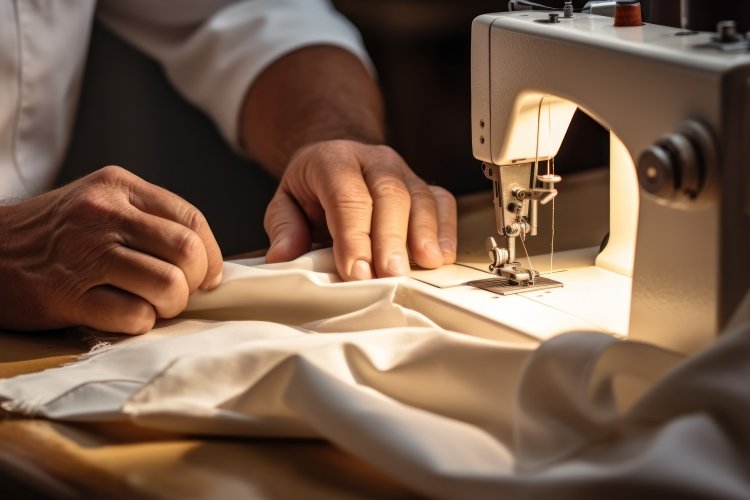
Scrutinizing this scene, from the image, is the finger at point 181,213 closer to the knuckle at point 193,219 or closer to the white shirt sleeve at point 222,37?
the knuckle at point 193,219

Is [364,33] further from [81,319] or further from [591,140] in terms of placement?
[81,319]

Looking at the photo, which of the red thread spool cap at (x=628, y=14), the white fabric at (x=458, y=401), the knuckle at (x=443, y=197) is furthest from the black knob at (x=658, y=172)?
the knuckle at (x=443, y=197)

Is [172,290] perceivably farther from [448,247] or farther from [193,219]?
[448,247]

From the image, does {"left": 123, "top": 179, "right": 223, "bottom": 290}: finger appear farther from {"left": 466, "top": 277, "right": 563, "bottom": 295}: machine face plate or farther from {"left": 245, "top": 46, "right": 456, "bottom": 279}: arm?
{"left": 466, "top": 277, "right": 563, "bottom": 295}: machine face plate

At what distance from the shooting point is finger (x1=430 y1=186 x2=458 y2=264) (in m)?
1.31

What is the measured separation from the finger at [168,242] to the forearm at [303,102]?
0.78 metres

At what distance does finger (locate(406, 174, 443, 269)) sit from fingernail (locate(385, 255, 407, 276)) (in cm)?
4

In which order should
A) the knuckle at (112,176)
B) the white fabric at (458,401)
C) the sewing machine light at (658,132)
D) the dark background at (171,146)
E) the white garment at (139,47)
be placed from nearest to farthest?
the white fabric at (458,401), the sewing machine light at (658,132), the knuckle at (112,176), the white garment at (139,47), the dark background at (171,146)

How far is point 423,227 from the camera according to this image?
1323 mm

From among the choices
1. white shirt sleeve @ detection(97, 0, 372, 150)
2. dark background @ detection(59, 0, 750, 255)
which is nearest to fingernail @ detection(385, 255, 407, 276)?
white shirt sleeve @ detection(97, 0, 372, 150)

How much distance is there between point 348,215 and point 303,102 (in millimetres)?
748

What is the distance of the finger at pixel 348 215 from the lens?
1254 mm

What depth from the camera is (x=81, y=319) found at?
1.14m

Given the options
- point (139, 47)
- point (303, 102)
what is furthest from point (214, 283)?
point (139, 47)
